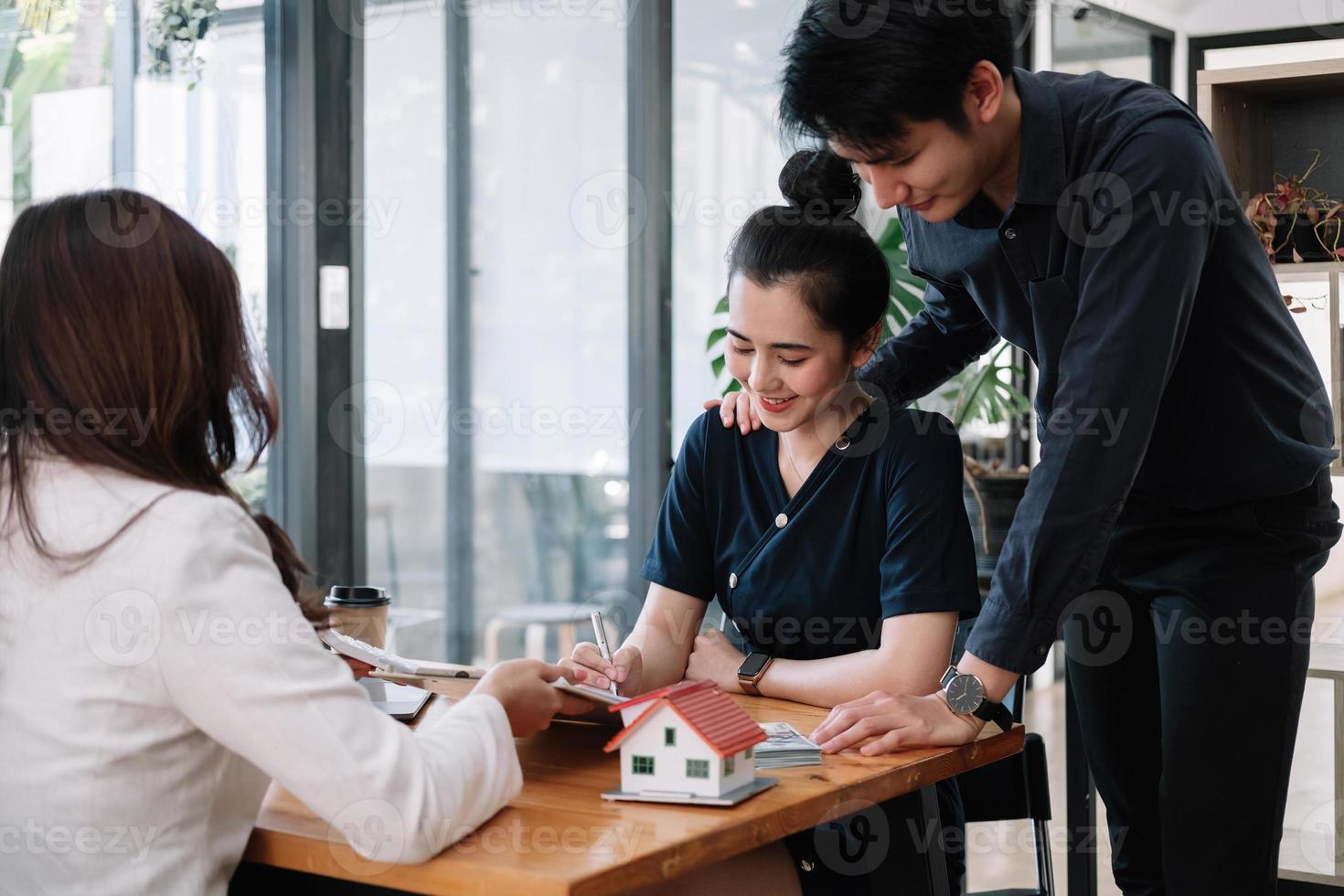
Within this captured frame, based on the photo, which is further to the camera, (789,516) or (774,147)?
(774,147)

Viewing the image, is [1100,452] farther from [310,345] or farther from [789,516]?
[310,345]

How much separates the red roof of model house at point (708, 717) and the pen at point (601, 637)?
0.34 m

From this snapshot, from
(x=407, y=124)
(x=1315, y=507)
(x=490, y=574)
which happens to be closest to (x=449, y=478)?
(x=490, y=574)

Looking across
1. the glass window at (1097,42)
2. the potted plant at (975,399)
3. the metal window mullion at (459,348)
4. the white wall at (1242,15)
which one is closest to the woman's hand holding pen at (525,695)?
the potted plant at (975,399)

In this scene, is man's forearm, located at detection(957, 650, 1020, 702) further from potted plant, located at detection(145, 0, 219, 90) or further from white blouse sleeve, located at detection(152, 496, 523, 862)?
potted plant, located at detection(145, 0, 219, 90)

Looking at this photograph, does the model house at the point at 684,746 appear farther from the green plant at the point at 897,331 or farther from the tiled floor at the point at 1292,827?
the green plant at the point at 897,331

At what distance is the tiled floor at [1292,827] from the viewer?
8.31 ft

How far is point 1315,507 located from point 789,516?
62 cm

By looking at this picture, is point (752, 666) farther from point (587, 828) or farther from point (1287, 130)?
point (1287, 130)

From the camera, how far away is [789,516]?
1.78 m

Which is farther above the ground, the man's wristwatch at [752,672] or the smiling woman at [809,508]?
the smiling woman at [809,508]

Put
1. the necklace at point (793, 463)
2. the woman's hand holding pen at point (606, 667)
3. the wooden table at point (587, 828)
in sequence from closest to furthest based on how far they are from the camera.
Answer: the wooden table at point (587, 828) < the woman's hand holding pen at point (606, 667) < the necklace at point (793, 463)

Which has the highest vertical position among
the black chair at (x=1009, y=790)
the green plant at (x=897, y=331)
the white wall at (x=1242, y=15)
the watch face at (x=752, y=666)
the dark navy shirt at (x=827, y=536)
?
the white wall at (x=1242, y=15)

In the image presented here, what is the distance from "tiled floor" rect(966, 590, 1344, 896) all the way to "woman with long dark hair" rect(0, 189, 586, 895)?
190 cm
